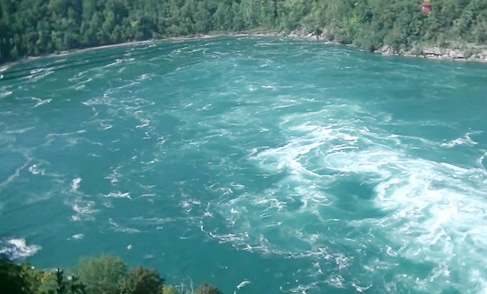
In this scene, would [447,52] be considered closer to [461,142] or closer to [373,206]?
[461,142]

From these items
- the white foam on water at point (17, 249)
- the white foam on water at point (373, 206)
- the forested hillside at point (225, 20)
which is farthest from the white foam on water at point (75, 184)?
the forested hillside at point (225, 20)

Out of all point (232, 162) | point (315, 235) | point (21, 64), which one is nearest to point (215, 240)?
→ point (315, 235)

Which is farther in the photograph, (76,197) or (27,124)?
(27,124)

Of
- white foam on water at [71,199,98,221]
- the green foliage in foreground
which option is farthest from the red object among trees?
the green foliage in foreground

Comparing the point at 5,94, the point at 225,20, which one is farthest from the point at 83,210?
the point at 225,20

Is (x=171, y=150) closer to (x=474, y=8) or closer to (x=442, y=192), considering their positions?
(x=442, y=192)

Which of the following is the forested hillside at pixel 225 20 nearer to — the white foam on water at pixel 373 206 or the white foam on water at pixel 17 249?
the white foam on water at pixel 373 206
